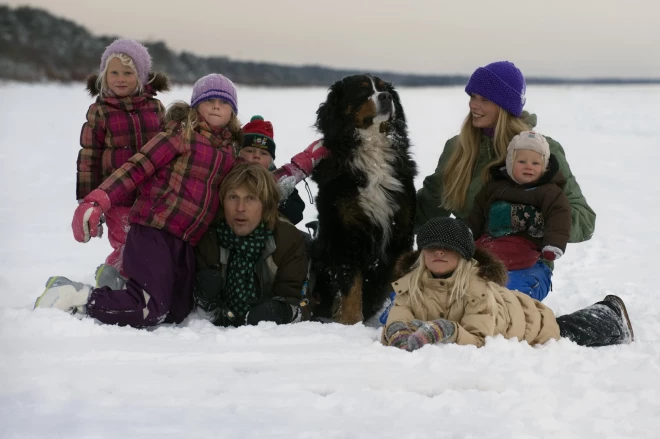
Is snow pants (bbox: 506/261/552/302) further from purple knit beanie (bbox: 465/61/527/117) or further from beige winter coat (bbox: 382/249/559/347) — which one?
purple knit beanie (bbox: 465/61/527/117)

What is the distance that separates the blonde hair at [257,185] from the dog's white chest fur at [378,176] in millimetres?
495

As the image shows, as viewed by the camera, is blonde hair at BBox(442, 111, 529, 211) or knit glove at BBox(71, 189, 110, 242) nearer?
knit glove at BBox(71, 189, 110, 242)

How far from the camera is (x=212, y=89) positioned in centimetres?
346

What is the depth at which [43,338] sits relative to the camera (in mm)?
2670

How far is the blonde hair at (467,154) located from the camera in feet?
12.5

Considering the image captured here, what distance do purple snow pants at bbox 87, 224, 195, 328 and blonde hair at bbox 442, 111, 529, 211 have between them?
1.62 metres

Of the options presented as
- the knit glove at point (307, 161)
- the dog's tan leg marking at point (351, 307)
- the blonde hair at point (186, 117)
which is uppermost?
the blonde hair at point (186, 117)

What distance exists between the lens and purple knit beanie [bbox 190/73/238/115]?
11.3 feet

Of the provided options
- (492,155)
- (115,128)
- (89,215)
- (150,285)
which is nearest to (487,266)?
(492,155)

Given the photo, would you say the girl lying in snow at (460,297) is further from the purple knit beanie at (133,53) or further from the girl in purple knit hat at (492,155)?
the purple knit beanie at (133,53)

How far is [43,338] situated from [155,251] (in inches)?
29.6

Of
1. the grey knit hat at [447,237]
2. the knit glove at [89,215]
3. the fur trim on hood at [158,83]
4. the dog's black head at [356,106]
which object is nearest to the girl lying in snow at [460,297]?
the grey knit hat at [447,237]

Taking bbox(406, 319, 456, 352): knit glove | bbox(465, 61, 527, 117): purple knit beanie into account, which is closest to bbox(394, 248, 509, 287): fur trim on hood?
bbox(406, 319, 456, 352): knit glove

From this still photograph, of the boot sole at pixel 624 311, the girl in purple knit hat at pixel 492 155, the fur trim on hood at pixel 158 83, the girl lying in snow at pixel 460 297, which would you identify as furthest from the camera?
the fur trim on hood at pixel 158 83
